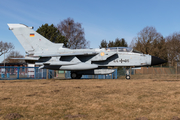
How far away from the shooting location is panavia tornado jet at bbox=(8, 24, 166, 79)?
59.1 feet

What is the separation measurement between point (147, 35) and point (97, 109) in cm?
4846

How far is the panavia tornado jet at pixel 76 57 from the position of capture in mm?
18000

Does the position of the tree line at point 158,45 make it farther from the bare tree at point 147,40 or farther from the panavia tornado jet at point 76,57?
the panavia tornado jet at point 76,57

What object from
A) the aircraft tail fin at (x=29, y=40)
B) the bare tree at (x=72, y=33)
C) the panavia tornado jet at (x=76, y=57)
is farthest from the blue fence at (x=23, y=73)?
the bare tree at (x=72, y=33)

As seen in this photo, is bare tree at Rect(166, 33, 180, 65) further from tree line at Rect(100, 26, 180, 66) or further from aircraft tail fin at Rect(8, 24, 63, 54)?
aircraft tail fin at Rect(8, 24, 63, 54)

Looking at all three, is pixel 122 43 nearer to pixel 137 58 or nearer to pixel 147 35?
pixel 147 35

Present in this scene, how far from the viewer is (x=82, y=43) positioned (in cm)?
5128

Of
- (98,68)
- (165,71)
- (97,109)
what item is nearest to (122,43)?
(165,71)

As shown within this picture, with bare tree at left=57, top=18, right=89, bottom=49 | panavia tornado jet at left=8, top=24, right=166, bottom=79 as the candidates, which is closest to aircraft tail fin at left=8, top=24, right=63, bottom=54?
panavia tornado jet at left=8, top=24, right=166, bottom=79

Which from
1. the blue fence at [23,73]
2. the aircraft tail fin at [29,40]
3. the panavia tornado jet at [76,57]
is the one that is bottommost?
the blue fence at [23,73]

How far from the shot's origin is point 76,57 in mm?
18859

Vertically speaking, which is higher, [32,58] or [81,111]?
[32,58]

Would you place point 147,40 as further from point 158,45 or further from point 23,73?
point 23,73

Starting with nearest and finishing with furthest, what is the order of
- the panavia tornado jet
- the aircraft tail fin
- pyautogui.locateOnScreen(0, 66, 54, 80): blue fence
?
the panavia tornado jet, the aircraft tail fin, pyautogui.locateOnScreen(0, 66, 54, 80): blue fence
